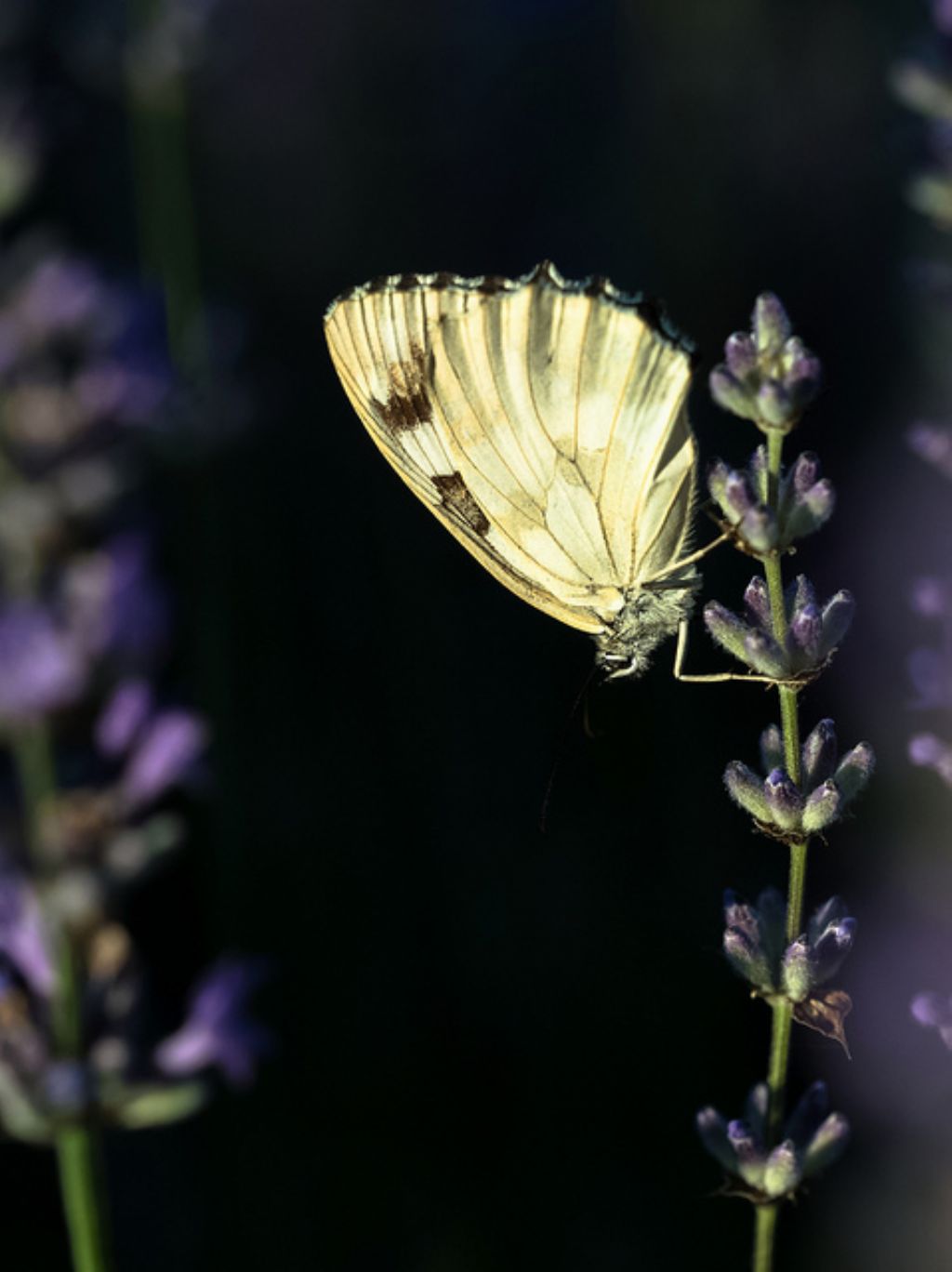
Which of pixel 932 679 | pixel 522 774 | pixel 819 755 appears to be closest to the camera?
pixel 819 755

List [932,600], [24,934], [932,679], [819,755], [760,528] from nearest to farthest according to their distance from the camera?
1. [760,528]
2. [819,755]
3. [932,600]
4. [932,679]
5. [24,934]

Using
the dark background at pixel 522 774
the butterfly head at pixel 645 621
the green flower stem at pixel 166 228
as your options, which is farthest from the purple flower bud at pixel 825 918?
the green flower stem at pixel 166 228

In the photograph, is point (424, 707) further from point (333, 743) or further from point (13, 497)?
point (13, 497)

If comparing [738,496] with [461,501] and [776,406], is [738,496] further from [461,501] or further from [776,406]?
[461,501]

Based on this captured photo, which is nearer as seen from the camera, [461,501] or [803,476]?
[803,476]

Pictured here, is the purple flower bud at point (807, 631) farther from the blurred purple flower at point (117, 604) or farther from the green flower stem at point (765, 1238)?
the blurred purple flower at point (117, 604)

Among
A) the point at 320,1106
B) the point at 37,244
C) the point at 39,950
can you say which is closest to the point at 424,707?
the point at 320,1106

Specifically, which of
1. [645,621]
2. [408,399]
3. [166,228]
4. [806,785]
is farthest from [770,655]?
[166,228]
